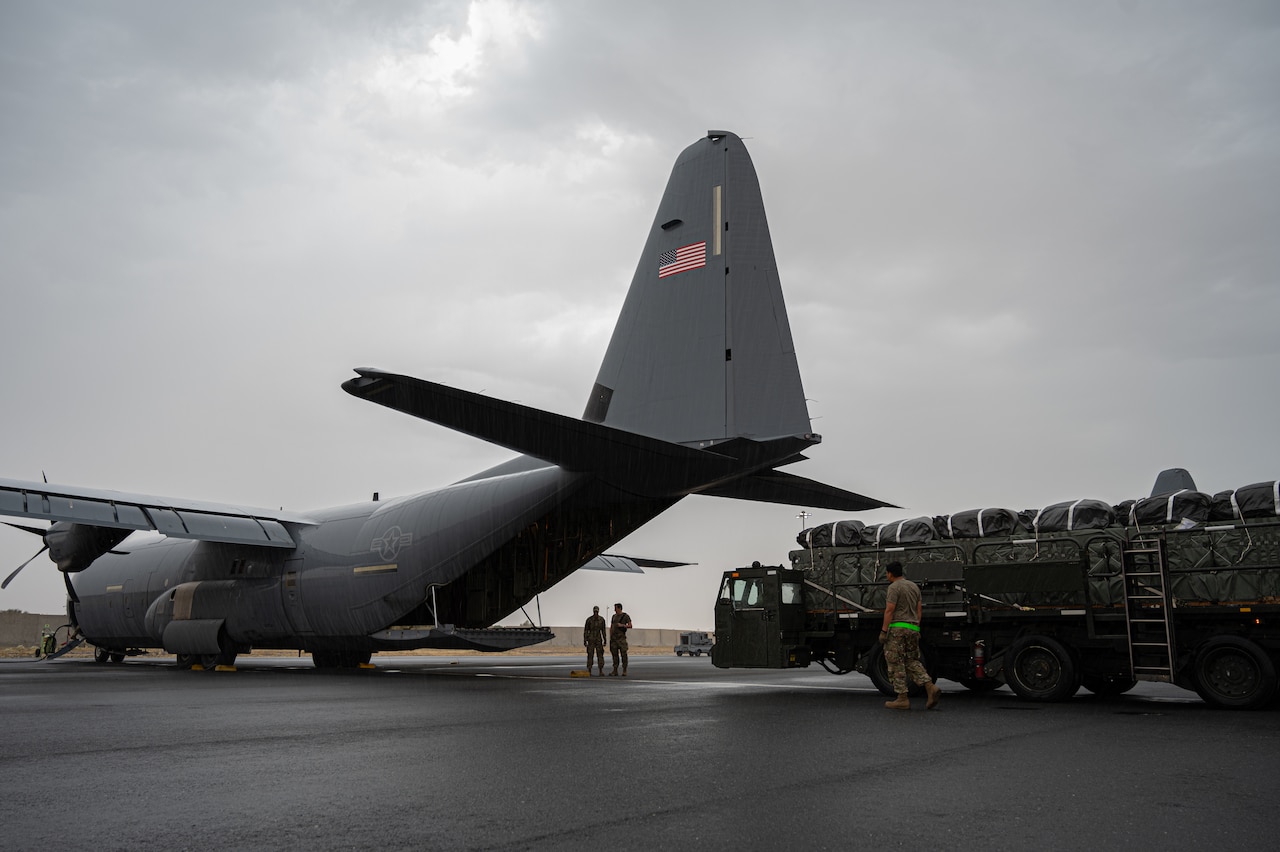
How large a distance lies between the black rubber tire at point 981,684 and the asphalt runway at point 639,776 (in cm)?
164

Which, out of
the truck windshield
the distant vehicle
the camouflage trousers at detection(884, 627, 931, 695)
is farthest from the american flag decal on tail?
the distant vehicle

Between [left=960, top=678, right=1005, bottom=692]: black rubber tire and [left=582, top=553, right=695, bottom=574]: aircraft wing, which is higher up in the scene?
[left=582, top=553, right=695, bottom=574]: aircraft wing

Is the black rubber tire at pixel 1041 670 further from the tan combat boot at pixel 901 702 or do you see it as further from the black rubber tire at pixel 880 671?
the tan combat boot at pixel 901 702

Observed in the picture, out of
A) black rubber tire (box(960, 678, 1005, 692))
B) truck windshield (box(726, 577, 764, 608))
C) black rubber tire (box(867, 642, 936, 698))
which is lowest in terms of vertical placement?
black rubber tire (box(960, 678, 1005, 692))

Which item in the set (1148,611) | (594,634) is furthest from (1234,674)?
(594,634)

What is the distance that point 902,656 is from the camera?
11.0m

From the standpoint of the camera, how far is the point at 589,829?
15.1 ft

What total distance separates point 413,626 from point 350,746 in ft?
42.0

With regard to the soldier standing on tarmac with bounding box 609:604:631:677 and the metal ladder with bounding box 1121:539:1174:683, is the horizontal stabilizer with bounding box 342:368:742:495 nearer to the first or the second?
the soldier standing on tarmac with bounding box 609:604:631:677

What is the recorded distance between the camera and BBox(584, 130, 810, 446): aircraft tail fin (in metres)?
14.0

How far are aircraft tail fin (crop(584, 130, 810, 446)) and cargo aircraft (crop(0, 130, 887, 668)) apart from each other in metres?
0.03

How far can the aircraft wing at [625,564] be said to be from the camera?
1160 inches

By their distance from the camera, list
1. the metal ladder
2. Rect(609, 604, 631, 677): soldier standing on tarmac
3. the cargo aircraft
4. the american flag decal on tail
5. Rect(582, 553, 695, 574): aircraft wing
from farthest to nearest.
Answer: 1. Rect(582, 553, 695, 574): aircraft wing
2. Rect(609, 604, 631, 677): soldier standing on tarmac
3. the american flag decal on tail
4. the cargo aircraft
5. the metal ladder

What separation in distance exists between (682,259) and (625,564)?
17356 mm
